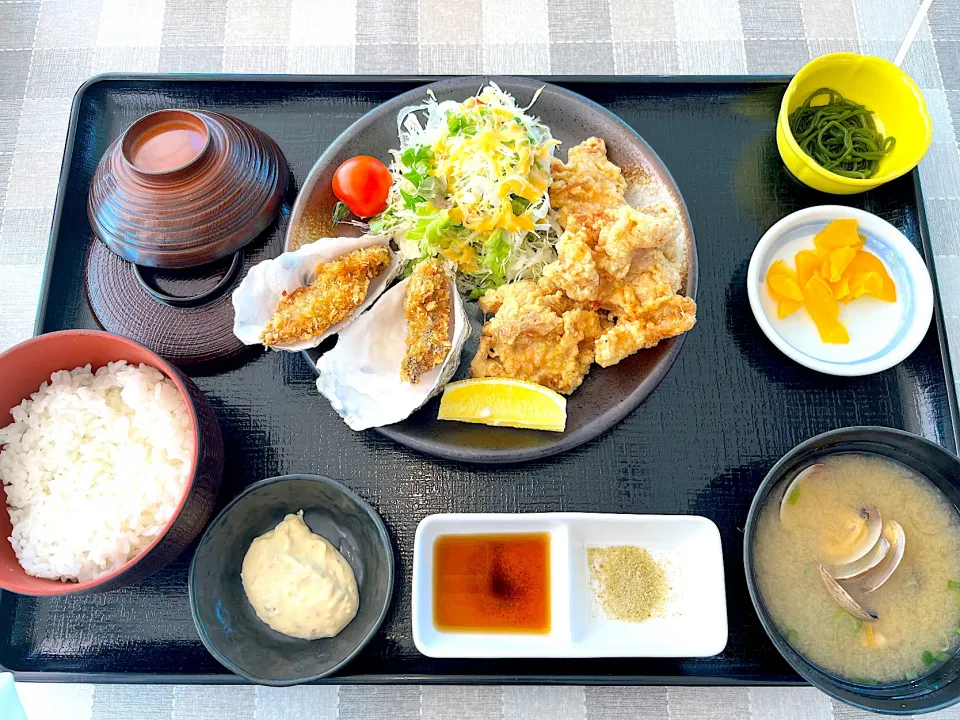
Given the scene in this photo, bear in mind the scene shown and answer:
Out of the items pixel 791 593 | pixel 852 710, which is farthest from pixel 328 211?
pixel 852 710

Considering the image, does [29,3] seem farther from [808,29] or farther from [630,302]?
[808,29]

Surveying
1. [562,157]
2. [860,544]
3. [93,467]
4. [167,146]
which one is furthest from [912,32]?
[93,467]

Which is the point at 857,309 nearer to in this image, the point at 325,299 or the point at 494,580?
the point at 494,580

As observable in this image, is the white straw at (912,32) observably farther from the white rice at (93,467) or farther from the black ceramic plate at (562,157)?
the white rice at (93,467)

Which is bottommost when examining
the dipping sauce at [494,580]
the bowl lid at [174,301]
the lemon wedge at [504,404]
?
the dipping sauce at [494,580]

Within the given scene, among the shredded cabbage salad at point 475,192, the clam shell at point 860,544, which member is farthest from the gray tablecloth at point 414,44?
the clam shell at point 860,544
